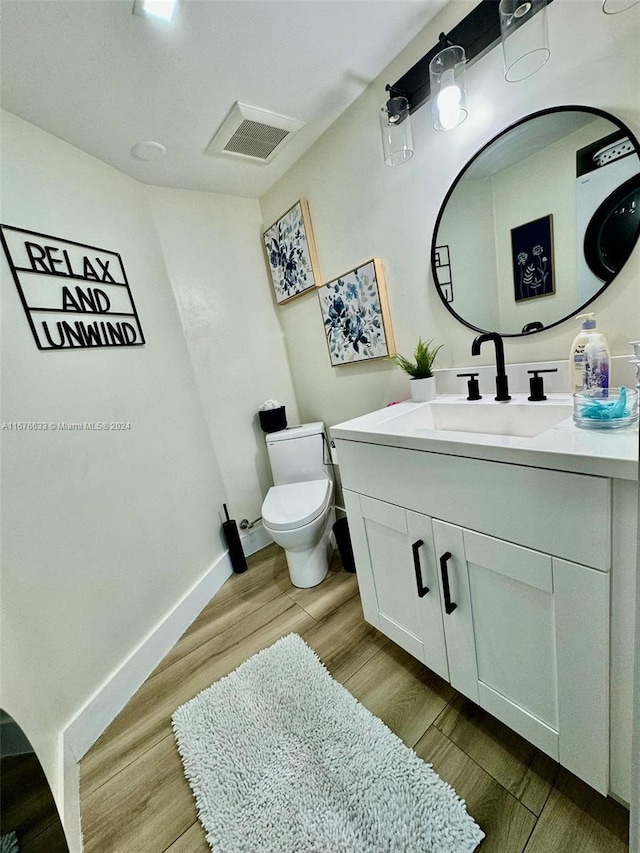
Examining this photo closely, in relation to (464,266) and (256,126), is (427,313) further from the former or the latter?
(256,126)

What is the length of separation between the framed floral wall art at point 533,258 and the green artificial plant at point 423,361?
367 mm

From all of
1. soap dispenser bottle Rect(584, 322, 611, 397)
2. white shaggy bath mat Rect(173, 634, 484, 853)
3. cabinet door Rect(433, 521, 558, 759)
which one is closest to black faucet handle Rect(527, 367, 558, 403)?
soap dispenser bottle Rect(584, 322, 611, 397)

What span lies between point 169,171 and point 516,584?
232 cm

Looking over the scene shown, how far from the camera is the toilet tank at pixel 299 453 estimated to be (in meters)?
2.04

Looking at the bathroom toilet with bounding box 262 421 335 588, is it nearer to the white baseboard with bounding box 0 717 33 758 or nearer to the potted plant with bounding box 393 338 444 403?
the potted plant with bounding box 393 338 444 403

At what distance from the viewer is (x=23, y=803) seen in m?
0.75

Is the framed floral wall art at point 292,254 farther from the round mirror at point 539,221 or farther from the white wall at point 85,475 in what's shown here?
the round mirror at point 539,221

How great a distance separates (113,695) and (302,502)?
1073 mm

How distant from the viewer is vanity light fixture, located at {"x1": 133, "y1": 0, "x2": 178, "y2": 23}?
95cm

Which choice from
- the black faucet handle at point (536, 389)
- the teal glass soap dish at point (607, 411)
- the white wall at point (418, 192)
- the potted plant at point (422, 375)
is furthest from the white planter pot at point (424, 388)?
the teal glass soap dish at point (607, 411)

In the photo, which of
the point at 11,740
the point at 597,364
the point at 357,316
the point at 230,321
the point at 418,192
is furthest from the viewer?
the point at 230,321

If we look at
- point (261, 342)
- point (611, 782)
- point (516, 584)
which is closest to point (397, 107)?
point (261, 342)

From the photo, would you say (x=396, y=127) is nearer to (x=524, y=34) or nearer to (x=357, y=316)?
(x=524, y=34)

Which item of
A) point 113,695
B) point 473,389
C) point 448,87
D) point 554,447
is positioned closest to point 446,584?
point 554,447
